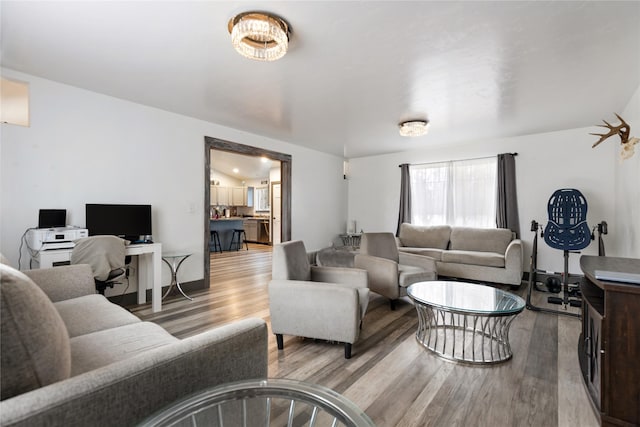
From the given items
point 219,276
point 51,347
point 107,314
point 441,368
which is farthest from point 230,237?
point 51,347

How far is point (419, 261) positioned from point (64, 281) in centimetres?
362

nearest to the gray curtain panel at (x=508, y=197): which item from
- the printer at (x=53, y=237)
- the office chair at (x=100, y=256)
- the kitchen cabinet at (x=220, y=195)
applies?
the office chair at (x=100, y=256)

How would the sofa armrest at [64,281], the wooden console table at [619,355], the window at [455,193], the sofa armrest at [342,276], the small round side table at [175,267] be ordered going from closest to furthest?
the wooden console table at [619,355] < the sofa armrest at [64,281] < the sofa armrest at [342,276] < the small round side table at [175,267] < the window at [455,193]

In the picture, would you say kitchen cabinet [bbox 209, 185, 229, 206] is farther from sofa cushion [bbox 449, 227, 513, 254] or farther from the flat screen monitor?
sofa cushion [bbox 449, 227, 513, 254]

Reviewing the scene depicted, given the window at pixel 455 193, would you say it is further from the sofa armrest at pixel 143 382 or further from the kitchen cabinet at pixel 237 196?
the kitchen cabinet at pixel 237 196

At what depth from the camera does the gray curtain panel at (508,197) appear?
4.75 meters

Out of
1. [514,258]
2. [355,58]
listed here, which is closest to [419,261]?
[514,258]

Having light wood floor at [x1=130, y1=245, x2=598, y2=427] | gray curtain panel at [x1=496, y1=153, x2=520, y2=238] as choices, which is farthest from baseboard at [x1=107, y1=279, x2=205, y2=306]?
gray curtain panel at [x1=496, y1=153, x2=520, y2=238]

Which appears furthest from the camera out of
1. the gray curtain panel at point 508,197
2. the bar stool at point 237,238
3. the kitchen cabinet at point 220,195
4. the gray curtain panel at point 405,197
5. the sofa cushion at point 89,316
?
the kitchen cabinet at point 220,195

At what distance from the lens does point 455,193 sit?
5395 mm

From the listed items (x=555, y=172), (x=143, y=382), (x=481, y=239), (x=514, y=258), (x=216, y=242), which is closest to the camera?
(x=143, y=382)

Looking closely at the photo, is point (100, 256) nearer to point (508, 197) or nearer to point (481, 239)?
point (481, 239)

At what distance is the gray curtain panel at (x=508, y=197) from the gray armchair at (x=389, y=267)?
2052mm

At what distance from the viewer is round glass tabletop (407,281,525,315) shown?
7.01ft
